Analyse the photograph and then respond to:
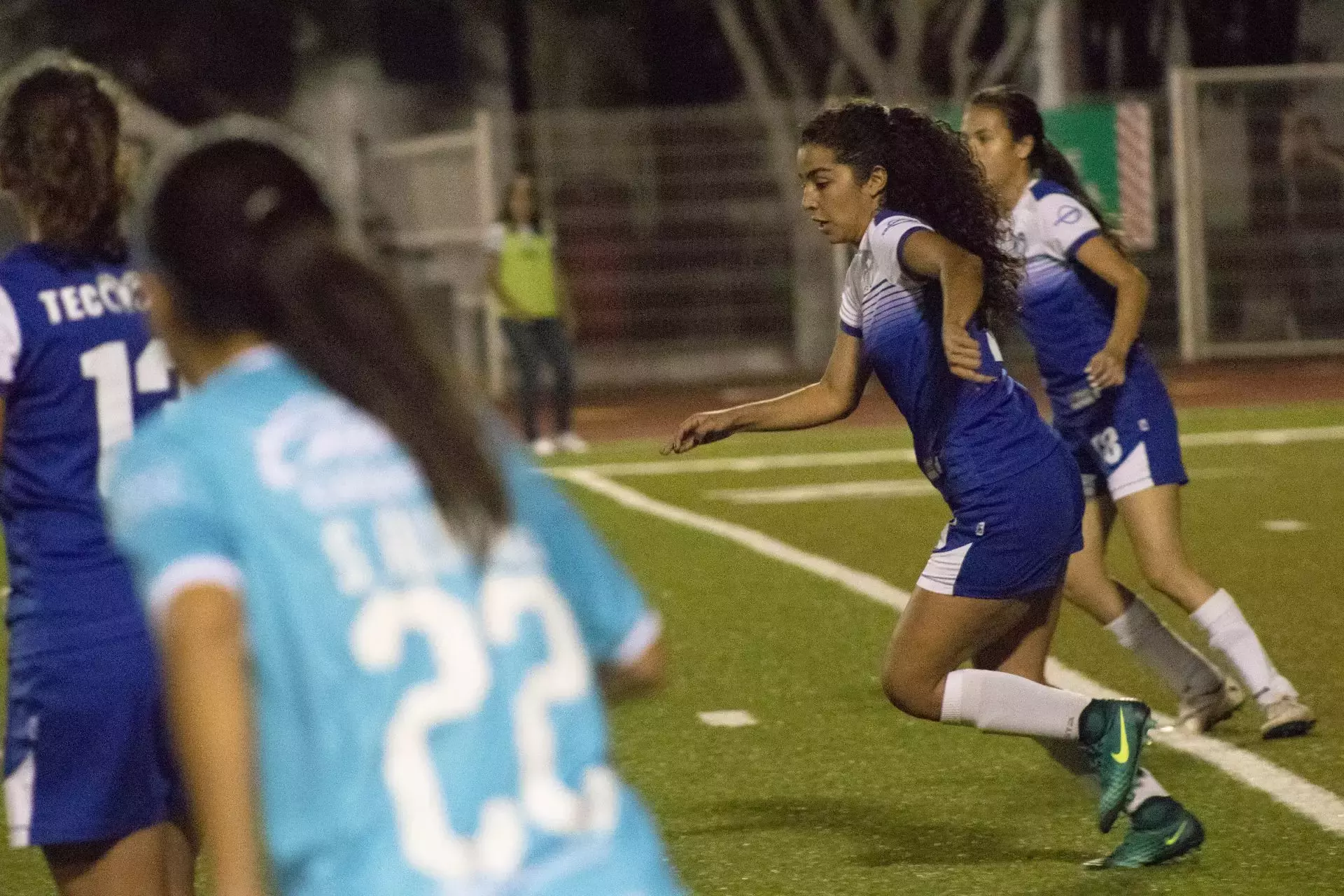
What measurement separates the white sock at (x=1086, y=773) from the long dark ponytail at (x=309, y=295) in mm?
3358

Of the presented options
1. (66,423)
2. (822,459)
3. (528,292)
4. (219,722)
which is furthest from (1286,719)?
(528,292)

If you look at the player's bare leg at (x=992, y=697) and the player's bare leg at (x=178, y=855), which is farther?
the player's bare leg at (x=992, y=697)

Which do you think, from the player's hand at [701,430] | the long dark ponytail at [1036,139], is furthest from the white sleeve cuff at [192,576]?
the long dark ponytail at [1036,139]

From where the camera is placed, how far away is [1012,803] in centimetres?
630

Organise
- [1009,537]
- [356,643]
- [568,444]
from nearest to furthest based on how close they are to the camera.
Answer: [356,643], [1009,537], [568,444]

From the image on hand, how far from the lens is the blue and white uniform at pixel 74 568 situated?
3.63m

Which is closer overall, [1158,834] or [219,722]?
[219,722]

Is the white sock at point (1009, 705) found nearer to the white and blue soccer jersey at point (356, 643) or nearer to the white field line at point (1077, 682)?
the white field line at point (1077, 682)

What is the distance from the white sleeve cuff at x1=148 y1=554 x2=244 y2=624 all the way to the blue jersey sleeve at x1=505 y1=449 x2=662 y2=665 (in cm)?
30

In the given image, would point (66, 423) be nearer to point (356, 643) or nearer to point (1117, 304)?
point (356, 643)

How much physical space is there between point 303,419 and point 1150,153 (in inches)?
777

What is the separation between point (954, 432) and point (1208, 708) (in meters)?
2.17

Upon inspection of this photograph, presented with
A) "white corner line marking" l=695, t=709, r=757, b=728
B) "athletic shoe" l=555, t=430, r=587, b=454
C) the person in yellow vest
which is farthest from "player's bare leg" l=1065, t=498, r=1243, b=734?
"athletic shoe" l=555, t=430, r=587, b=454

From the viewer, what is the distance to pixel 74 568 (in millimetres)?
3719
